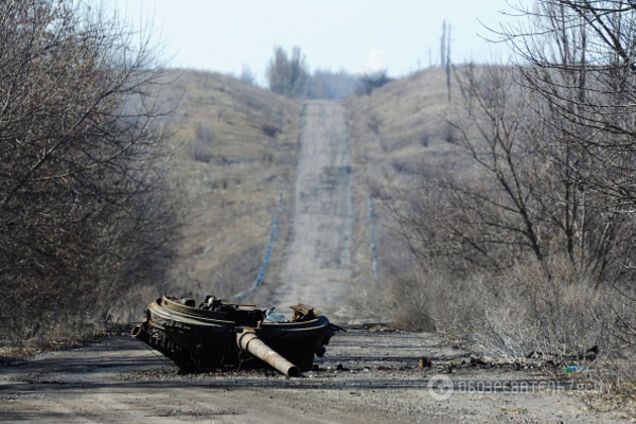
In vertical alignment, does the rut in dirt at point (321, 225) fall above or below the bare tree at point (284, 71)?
below

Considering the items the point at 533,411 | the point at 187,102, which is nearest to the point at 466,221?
the point at 533,411

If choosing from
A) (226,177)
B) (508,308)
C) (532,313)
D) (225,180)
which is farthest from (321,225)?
(532,313)

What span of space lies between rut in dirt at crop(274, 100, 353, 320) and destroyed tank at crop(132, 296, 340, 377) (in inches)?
796

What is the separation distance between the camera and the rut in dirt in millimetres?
46250

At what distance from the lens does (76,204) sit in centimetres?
2106

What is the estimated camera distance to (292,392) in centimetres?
1397

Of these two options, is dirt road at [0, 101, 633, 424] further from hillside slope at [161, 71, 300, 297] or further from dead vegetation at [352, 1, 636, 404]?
hillside slope at [161, 71, 300, 297]

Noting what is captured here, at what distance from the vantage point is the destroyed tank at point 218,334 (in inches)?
616

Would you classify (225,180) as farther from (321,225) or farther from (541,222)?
(541,222)

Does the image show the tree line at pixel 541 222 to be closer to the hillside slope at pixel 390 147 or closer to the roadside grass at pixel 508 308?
the roadside grass at pixel 508 308

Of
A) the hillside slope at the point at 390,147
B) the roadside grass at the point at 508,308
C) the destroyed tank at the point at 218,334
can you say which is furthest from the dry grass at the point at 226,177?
the destroyed tank at the point at 218,334

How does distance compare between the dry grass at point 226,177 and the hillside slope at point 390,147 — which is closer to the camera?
the dry grass at point 226,177

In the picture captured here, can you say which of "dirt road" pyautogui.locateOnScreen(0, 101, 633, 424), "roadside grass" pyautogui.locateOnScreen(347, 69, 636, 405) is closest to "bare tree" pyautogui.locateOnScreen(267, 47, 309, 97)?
"roadside grass" pyautogui.locateOnScreen(347, 69, 636, 405)

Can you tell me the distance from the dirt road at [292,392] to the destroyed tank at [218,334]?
11.8 inches
